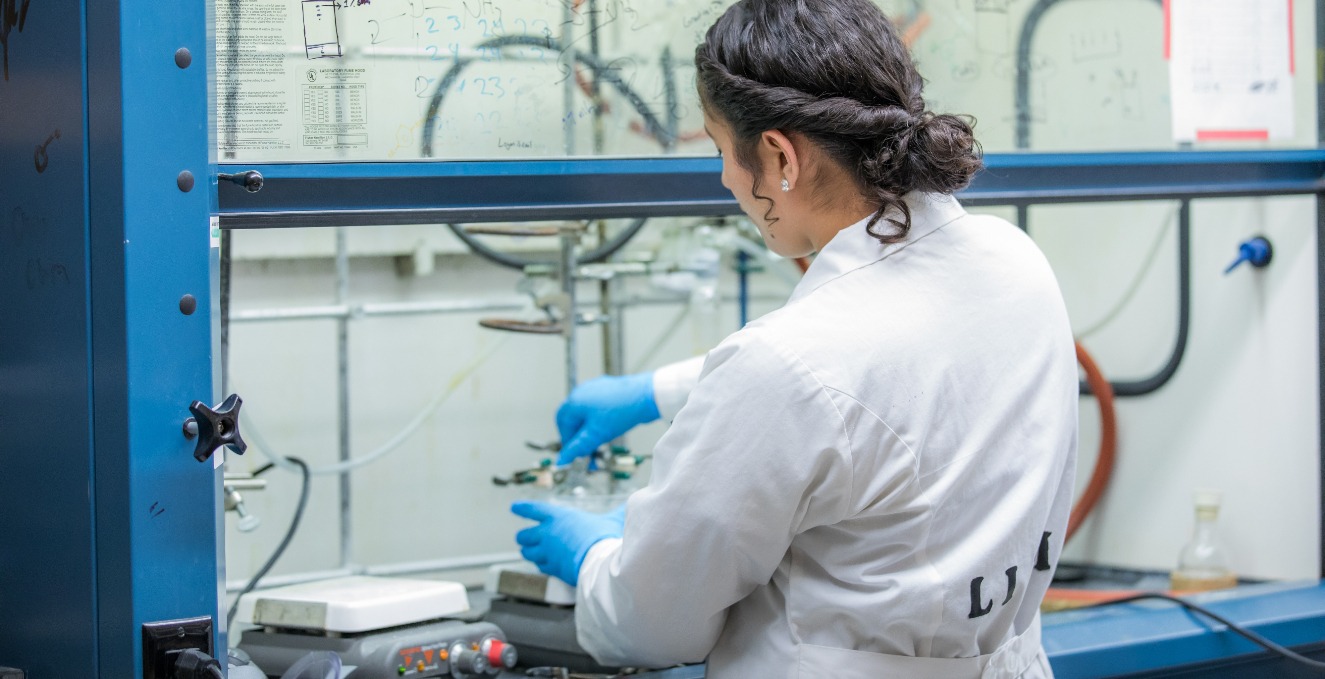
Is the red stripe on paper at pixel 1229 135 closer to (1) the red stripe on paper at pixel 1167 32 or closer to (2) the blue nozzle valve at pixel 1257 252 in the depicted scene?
(1) the red stripe on paper at pixel 1167 32

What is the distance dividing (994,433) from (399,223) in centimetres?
70

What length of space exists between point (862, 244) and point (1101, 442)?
5.26 feet

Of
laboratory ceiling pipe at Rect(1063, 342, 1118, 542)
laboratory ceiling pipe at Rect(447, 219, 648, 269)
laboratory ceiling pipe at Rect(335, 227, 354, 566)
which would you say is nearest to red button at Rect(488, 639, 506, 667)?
laboratory ceiling pipe at Rect(335, 227, 354, 566)

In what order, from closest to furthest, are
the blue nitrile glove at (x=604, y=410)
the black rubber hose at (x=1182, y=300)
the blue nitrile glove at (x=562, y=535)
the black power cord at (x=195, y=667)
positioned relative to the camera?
the black power cord at (x=195, y=667) → the blue nitrile glove at (x=562, y=535) → the blue nitrile glove at (x=604, y=410) → the black rubber hose at (x=1182, y=300)

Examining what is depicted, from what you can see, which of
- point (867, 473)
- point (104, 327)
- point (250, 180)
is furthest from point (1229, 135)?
point (104, 327)

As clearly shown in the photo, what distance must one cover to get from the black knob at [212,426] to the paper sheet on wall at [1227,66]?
1498mm

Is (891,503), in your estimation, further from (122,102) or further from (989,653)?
(122,102)

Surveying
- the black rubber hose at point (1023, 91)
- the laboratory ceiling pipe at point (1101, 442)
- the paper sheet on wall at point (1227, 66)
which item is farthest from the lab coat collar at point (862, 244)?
the laboratory ceiling pipe at point (1101, 442)

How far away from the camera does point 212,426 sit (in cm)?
104

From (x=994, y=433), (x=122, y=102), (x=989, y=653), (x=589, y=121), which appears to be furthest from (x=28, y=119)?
(x=989, y=653)

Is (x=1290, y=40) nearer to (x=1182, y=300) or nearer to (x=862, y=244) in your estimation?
(x=1182, y=300)

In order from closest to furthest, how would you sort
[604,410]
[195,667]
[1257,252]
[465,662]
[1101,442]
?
[195,667] < [465,662] < [604,410] < [1257,252] < [1101,442]

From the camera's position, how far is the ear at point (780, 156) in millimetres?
1108

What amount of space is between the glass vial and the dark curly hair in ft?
4.26
